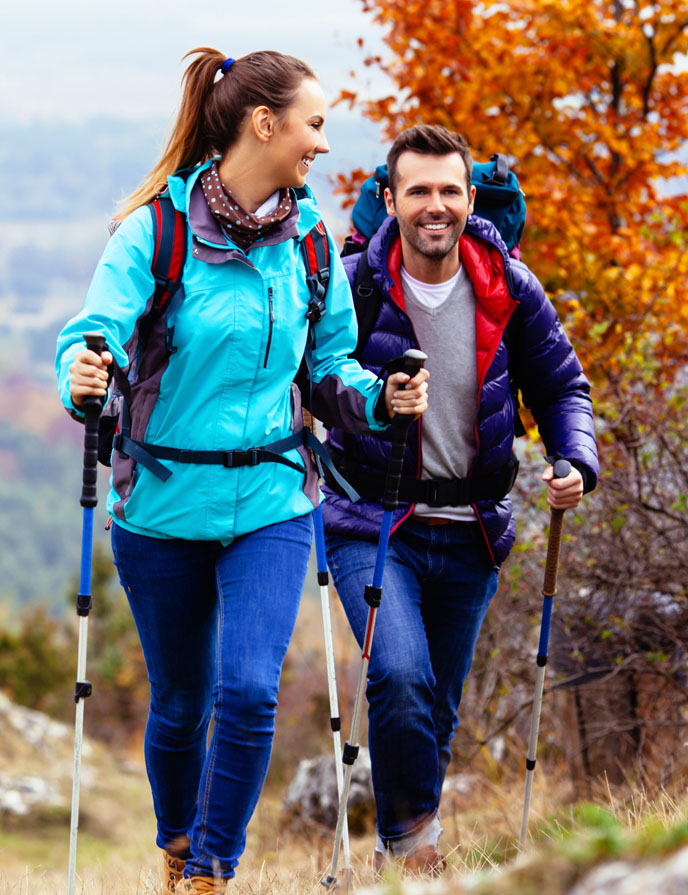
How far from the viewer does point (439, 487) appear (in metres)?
3.85

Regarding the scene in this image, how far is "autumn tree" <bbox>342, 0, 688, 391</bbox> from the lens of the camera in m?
8.18

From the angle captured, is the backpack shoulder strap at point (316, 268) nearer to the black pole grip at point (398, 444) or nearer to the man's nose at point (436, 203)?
the black pole grip at point (398, 444)

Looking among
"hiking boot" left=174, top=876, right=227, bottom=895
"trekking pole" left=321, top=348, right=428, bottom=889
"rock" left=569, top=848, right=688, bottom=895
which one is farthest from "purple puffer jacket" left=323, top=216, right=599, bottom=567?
"rock" left=569, top=848, right=688, bottom=895

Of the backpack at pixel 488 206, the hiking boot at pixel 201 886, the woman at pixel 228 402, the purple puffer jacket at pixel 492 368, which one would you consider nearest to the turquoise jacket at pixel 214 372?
the woman at pixel 228 402

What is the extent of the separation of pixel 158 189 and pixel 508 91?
6060mm

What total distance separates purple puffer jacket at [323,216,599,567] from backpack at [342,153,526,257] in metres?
0.21

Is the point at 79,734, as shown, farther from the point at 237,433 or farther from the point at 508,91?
the point at 508,91

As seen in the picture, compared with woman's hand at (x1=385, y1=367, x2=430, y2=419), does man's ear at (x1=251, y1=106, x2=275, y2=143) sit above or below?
above

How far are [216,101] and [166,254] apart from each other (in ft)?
1.91

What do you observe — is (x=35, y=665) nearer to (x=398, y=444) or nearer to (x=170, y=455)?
(x=170, y=455)

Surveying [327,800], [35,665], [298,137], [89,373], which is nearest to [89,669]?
[35,665]

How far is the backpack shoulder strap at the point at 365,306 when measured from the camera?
3.91 meters

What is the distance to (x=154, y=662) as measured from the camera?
11.6 ft

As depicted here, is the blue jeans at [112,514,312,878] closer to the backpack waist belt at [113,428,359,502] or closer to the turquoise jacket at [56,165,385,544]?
the turquoise jacket at [56,165,385,544]
